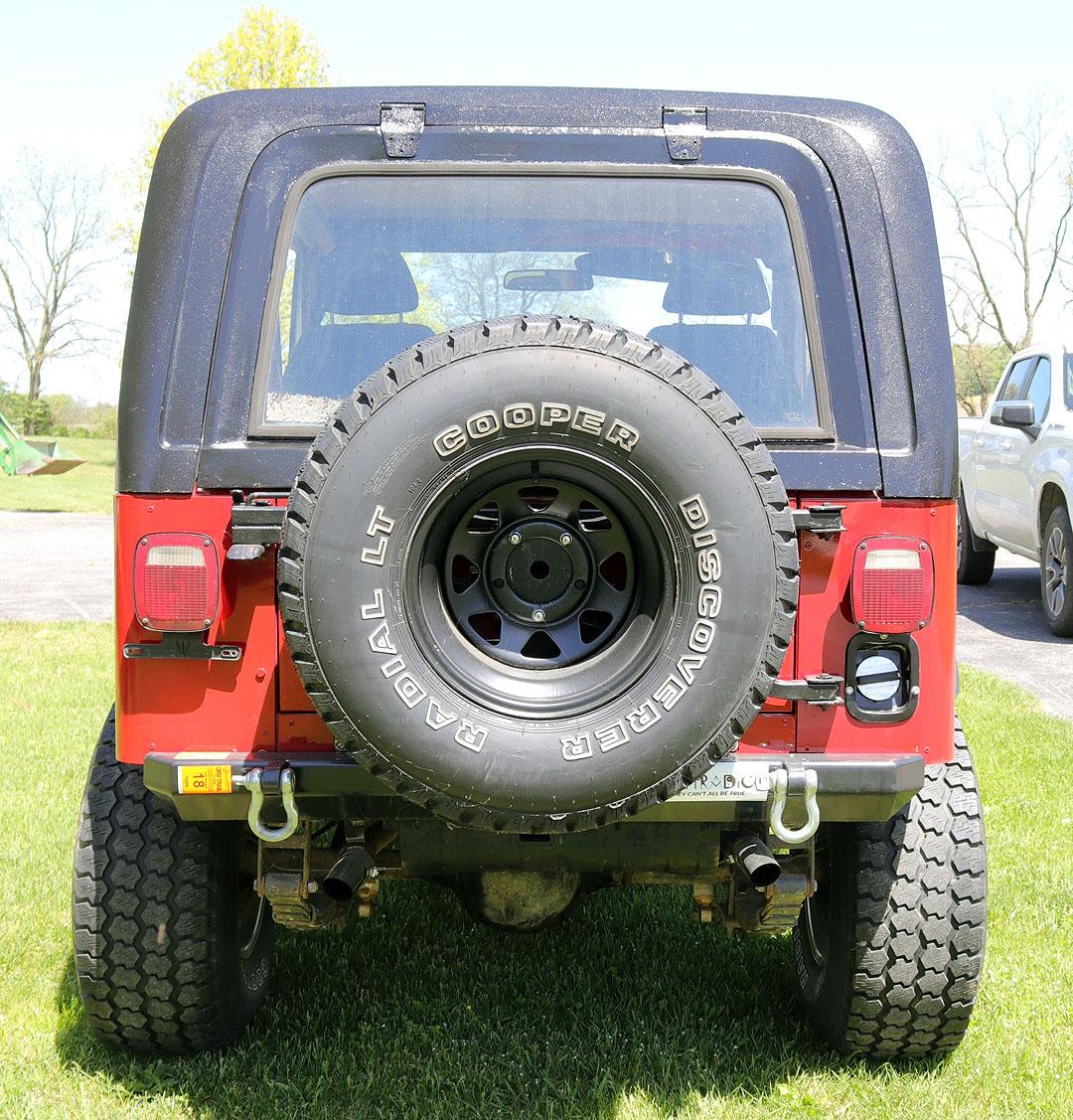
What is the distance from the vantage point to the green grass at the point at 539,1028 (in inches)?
118

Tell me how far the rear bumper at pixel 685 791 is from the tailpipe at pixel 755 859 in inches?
4.2

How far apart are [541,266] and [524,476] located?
81 centimetres

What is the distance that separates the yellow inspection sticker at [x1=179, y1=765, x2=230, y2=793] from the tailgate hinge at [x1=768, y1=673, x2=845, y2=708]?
1127 mm

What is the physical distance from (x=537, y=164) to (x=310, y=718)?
1315 millimetres

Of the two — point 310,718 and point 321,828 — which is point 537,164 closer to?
point 310,718

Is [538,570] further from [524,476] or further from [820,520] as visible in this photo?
[820,520]

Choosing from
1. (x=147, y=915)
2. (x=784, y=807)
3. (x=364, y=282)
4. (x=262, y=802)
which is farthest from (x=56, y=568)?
(x=784, y=807)

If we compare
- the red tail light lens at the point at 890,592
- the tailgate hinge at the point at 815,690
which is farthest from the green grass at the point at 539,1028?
the red tail light lens at the point at 890,592

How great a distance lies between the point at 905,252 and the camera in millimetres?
2791

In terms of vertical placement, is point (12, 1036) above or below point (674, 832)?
below

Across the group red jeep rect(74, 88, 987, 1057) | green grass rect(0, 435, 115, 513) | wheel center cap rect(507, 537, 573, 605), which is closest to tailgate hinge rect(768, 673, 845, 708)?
red jeep rect(74, 88, 987, 1057)

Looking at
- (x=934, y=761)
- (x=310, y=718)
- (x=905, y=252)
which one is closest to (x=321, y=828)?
(x=310, y=718)

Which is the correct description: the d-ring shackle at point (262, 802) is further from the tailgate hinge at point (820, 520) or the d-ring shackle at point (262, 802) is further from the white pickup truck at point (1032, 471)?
the white pickup truck at point (1032, 471)

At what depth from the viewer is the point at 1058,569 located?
8.98 metres
